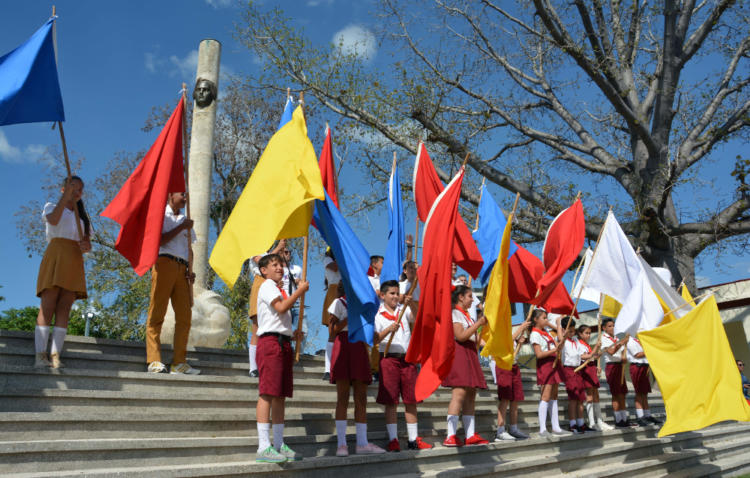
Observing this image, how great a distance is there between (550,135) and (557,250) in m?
8.94

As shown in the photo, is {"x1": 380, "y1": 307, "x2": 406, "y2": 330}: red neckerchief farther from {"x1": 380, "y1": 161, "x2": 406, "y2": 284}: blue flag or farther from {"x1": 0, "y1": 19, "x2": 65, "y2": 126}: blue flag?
{"x1": 0, "y1": 19, "x2": 65, "y2": 126}: blue flag

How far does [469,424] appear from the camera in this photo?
668cm

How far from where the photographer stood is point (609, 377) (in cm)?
962

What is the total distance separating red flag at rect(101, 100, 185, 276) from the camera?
6332 mm

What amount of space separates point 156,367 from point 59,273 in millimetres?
1326

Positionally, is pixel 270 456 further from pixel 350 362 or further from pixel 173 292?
pixel 173 292

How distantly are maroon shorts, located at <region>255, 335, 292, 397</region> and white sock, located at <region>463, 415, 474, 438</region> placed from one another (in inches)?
93.4

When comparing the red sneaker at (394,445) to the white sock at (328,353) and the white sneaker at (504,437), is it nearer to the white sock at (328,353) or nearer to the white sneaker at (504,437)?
the white sock at (328,353)

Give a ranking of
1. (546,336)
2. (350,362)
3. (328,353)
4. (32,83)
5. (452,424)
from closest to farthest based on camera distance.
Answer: (350,362) → (32,83) → (452,424) → (328,353) → (546,336)

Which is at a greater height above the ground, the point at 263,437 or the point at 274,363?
the point at 274,363

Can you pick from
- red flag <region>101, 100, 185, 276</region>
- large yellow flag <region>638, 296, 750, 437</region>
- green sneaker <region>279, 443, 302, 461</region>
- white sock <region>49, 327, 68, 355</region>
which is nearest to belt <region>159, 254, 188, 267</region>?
red flag <region>101, 100, 185, 276</region>

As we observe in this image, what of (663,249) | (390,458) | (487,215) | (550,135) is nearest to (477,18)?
(550,135)

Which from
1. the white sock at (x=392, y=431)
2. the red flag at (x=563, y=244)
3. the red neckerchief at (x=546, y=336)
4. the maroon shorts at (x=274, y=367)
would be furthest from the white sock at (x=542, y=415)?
the maroon shorts at (x=274, y=367)

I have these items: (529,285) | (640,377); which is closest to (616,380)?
(640,377)
